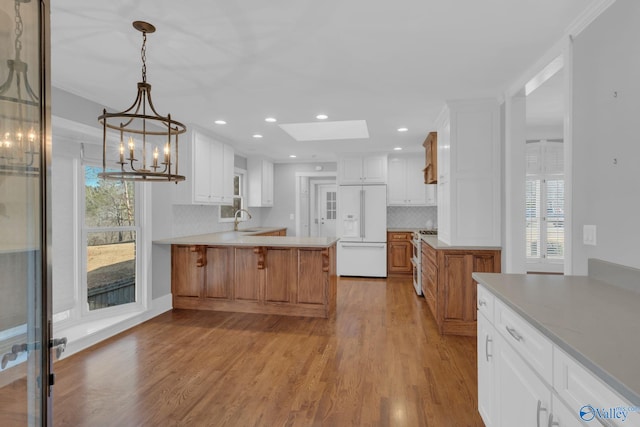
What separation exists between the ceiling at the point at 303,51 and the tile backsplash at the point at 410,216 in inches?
128

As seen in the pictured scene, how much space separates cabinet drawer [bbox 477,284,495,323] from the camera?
174 centimetres

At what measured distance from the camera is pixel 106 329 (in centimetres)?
342

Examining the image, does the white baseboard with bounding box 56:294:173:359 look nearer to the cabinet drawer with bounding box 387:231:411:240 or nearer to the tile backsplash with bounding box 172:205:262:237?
the tile backsplash with bounding box 172:205:262:237

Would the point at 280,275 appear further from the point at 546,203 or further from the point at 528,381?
the point at 546,203

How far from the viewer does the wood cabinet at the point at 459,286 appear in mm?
3451

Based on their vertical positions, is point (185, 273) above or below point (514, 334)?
below

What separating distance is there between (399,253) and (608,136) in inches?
186

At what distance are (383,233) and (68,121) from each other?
4804mm

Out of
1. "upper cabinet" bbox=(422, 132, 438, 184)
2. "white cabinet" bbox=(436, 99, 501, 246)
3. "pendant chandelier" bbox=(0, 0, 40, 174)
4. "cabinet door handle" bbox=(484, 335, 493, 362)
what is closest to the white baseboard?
"pendant chandelier" bbox=(0, 0, 40, 174)

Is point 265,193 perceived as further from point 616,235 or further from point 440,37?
point 616,235

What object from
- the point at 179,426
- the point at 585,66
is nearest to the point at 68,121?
the point at 179,426

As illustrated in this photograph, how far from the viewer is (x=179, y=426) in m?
2.02

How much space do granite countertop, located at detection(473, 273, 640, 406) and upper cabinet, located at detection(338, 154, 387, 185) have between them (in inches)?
174

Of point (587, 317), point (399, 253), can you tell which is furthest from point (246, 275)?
point (587, 317)
